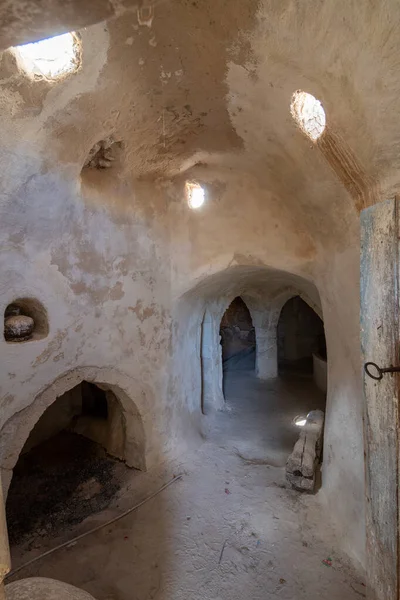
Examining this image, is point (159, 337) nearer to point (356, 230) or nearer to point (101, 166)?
point (101, 166)

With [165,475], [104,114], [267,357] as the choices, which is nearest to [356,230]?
[104,114]

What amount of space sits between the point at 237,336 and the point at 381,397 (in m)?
13.6

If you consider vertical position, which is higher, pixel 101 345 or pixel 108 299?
pixel 108 299

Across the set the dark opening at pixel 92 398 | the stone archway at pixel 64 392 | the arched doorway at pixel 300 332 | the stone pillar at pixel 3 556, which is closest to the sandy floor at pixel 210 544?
the stone archway at pixel 64 392

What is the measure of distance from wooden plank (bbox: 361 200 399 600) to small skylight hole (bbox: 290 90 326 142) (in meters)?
0.97

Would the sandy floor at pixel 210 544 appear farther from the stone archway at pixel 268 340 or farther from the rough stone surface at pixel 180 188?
the stone archway at pixel 268 340

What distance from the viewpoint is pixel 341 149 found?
9.54 feet

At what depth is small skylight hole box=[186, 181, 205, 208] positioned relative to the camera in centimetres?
600

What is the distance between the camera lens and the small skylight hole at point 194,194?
6000 millimetres

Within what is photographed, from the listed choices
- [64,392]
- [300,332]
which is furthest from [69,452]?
[300,332]

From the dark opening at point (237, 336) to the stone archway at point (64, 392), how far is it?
7.75m

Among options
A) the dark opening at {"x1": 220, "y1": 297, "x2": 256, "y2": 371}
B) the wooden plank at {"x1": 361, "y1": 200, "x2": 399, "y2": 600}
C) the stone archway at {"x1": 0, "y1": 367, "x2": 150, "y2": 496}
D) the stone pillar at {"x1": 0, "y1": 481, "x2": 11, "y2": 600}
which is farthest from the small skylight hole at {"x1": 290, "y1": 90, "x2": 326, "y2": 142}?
the dark opening at {"x1": 220, "y1": 297, "x2": 256, "y2": 371}

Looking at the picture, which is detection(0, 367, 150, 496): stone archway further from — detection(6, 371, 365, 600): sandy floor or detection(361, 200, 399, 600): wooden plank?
detection(361, 200, 399, 600): wooden plank

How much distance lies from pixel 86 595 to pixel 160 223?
4.78 meters
